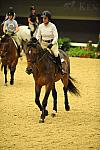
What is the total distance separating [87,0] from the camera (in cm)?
2675

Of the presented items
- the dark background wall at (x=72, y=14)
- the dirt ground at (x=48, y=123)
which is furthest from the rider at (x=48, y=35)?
the dark background wall at (x=72, y=14)

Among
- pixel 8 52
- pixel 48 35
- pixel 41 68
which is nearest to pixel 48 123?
pixel 41 68

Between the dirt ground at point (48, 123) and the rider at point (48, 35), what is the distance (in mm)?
1439

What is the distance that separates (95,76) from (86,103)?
6000 mm

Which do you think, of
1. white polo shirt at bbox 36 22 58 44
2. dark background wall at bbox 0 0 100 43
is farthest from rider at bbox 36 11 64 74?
dark background wall at bbox 0 0 100 43

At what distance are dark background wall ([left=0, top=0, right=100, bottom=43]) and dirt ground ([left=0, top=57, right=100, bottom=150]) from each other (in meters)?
11.0

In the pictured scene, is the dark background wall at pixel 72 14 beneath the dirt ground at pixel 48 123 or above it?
beneath

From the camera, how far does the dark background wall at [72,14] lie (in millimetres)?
26719

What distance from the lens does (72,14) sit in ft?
88.4

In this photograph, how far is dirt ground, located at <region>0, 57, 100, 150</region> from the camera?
8344 mm

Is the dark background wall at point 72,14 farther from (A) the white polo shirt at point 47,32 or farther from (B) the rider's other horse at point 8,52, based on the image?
(A) the white polo shirt at point 47,32

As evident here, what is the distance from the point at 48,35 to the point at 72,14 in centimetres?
1630

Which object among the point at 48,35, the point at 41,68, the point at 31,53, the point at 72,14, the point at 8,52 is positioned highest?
the point at 48,35

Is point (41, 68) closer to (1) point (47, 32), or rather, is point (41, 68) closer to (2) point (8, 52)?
(1) point (47, 32)
